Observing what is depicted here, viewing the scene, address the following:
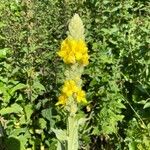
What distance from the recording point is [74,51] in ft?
7.54

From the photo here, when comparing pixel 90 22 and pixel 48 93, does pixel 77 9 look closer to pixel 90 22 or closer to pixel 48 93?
pixel 90 22

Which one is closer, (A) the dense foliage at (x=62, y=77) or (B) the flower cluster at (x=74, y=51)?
(B) the flower cluster at (x=74, y=51)

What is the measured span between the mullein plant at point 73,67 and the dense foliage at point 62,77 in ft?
4.57

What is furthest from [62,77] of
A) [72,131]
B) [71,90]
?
[71,90]

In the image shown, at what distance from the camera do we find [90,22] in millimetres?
4504

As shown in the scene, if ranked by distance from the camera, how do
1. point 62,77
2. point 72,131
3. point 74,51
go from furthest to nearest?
point 62,77, point 72,131, point 74,51

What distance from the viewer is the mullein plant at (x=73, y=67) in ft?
7.50

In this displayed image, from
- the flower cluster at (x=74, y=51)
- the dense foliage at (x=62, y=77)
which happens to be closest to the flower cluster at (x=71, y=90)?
the flower cluster at (x=74, y=51)

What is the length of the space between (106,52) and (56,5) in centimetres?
71

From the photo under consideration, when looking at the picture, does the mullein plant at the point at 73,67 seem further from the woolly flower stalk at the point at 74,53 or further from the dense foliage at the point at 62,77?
the dense foliage at the point at 62,77

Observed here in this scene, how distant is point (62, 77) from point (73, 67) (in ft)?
5.34

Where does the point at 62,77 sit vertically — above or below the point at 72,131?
below

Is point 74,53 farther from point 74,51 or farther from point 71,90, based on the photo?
point 71,90

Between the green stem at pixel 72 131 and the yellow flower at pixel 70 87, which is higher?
the yellow flower at pixel 70 87
